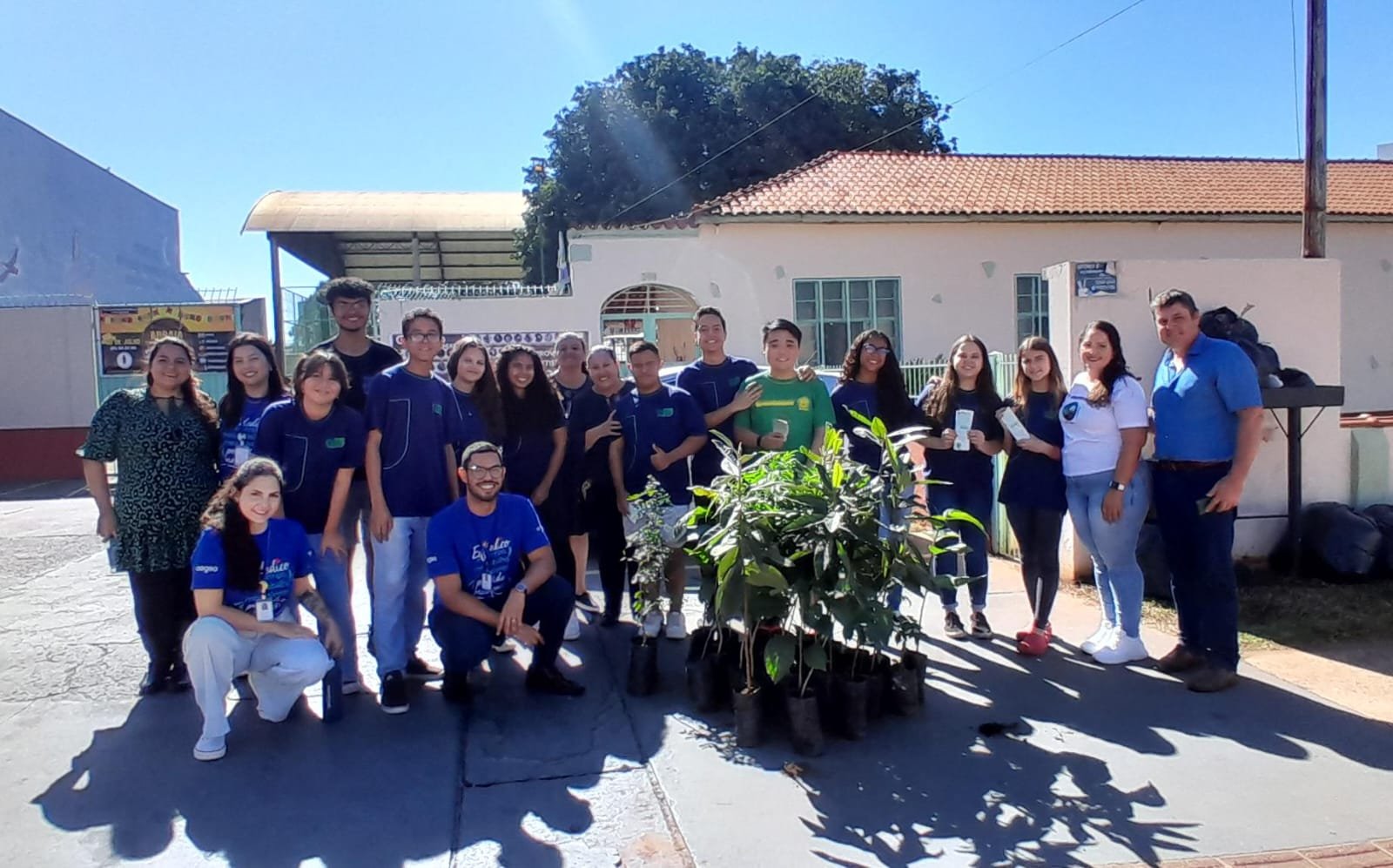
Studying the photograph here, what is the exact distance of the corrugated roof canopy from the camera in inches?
824

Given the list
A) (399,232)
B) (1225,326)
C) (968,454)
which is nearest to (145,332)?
(399,232)

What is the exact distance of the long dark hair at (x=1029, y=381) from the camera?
498 centimetres

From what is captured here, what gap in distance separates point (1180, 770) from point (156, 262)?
34182mm

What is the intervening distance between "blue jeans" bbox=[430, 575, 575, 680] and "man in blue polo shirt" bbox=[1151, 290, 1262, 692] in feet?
9.84

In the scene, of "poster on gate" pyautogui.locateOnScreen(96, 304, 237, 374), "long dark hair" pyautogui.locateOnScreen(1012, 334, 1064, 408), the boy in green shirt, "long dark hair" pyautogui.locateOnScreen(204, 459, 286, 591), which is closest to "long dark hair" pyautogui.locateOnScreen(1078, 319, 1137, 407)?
"long dark hair" pyautogui.locateOnScreen(1012, 334, 1064, 408)

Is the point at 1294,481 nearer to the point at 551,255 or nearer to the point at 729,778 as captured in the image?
the point at 729,778

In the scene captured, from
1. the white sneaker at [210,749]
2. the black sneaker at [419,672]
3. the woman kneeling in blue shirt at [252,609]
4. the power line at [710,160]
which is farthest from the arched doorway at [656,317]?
the power line at [710,160]

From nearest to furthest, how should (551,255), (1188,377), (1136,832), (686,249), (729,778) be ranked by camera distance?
(1136,832), (729,778), (1188,377), (686,249), (551,255)

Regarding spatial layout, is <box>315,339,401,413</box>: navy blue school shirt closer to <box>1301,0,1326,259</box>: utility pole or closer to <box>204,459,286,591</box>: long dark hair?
<box>204,459,286,591</box>: long dark hair

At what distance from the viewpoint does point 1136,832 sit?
3133 mm

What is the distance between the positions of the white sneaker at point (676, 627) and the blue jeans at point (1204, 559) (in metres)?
2.59

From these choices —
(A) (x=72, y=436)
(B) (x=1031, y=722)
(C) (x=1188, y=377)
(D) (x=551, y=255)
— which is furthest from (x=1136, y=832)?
(D) (x=551, y=255)

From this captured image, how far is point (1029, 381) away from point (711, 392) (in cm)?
175

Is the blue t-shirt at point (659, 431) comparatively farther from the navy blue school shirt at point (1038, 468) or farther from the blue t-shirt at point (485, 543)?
the navy blue school shirt at point (1038, 468)
